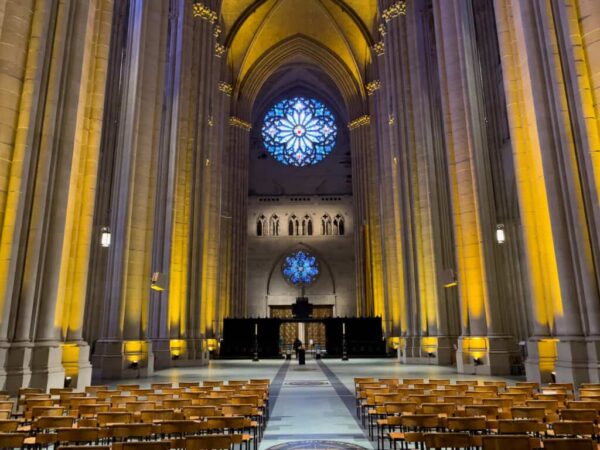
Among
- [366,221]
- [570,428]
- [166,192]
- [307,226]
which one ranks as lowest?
[570,428]

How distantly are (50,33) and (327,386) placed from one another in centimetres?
1043

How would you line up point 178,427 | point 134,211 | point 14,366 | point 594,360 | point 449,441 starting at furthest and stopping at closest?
1. point 134,211
2. point 594,360
3. point 14,366
4. point 178,427
5. point 449,441

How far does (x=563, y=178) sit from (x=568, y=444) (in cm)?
738

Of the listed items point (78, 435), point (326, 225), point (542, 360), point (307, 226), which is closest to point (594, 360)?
point (542, 360)

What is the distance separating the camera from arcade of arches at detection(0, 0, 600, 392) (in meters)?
9.32

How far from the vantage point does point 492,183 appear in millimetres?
17828

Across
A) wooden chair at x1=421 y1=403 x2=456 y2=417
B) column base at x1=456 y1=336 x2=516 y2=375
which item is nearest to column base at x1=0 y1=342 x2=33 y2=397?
wooden chair at x1=421 y1=403 x2=456 y2=417

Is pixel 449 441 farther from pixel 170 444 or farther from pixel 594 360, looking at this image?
pixel 594 360

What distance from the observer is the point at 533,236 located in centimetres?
1170

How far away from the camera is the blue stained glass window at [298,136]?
45.1 metres

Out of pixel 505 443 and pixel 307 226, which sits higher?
pixel 307 226

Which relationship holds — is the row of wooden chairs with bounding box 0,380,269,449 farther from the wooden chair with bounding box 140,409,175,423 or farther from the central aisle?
the central aisle

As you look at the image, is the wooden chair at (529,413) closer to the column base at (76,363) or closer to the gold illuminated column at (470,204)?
the column base at (76,363)

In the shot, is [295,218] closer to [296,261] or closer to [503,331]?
[296,261]
